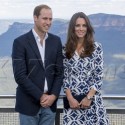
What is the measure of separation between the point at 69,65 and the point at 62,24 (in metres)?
0.57

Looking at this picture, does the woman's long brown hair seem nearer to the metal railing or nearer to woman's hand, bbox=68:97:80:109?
woman's hand, bbox=68:97:80:109

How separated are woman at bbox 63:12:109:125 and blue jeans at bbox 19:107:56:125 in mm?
180

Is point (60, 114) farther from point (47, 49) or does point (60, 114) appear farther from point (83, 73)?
point (47, 49)

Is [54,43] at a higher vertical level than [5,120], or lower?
higher

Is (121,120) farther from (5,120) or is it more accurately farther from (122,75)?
(5,120)

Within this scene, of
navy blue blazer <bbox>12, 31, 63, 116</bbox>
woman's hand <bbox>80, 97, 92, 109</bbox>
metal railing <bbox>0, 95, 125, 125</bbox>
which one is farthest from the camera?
metal railing <bbox>0, 95, 125, 125</bbox>

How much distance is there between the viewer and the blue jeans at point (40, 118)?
3082mm

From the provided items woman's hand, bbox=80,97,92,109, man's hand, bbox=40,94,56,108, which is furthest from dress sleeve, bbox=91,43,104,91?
man's hand, bbox=40,94,56,108

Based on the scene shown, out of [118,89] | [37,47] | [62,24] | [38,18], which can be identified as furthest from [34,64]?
[118,89]

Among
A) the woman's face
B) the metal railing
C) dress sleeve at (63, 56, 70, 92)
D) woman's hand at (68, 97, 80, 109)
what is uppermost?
the woman's face

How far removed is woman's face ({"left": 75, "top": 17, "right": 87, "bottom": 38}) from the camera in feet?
10.4

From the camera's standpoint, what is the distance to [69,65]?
10.5ft

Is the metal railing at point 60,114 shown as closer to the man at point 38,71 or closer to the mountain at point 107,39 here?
the mountain at point 107,39

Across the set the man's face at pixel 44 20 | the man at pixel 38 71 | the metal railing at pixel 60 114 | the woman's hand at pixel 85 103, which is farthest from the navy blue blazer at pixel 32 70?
the metal railing at pixel 60 114
